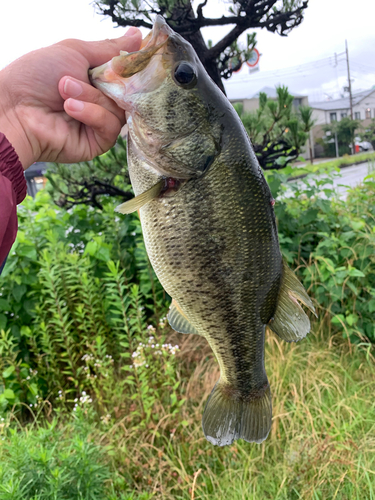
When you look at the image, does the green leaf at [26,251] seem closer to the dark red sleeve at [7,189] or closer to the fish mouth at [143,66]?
the dark red sleeve at [7,189]

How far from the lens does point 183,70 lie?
1113 mm

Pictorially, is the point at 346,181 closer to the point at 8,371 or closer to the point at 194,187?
the point at 8,371

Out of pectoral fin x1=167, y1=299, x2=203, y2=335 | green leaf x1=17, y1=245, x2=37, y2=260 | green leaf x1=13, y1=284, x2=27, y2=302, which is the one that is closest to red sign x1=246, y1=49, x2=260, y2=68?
green leaf x1=17, y1=245, x2=37, y2=260

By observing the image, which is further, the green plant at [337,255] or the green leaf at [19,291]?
the green plant at [337,255]

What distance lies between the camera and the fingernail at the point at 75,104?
1226mm

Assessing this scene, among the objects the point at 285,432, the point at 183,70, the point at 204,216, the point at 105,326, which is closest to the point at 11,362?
the point at 105,326

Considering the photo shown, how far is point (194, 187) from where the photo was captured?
3.71 ft

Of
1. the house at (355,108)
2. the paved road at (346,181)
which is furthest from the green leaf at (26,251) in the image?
the house at (355,108)

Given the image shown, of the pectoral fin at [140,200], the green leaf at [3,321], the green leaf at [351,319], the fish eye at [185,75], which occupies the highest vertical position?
the fish eye at [185,75]

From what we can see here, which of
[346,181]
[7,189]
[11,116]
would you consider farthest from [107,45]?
[346,181]

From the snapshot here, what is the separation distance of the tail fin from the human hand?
1.13 m

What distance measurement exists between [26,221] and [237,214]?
308 centimetres

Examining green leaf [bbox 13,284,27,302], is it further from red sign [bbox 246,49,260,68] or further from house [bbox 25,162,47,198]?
red sign [bbox 246,49,260,68]

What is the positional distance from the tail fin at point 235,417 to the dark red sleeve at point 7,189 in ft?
3.07
